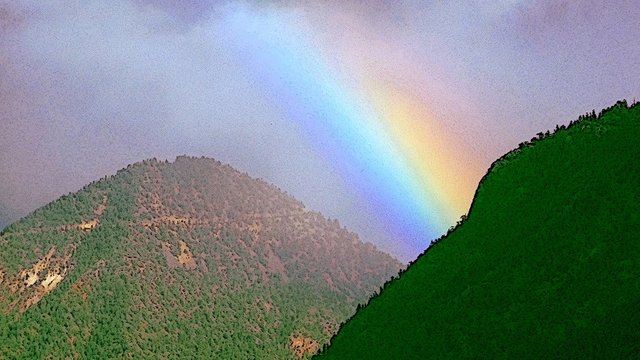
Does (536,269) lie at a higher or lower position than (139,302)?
lower

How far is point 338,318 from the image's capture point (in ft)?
616

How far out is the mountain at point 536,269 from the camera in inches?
1196

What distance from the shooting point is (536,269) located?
36.0 meters

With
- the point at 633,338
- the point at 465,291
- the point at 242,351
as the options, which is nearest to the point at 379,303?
the point at 465,291

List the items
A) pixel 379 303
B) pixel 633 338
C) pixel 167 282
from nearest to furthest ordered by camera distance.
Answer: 1. pixel 633 338
2. pixel 379 303
3. pixel 167 282

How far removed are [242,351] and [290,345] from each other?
12413 millimetres

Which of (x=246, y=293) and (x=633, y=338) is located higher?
(x=246, y=293)

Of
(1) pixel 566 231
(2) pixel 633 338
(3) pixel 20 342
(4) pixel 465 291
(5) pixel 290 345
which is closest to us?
(2) pixel 633 338

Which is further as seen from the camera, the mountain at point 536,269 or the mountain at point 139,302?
the mountain at point 139,302

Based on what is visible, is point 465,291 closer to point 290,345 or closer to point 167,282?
point 290,345

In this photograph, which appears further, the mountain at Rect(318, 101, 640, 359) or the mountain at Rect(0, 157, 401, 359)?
the mountain at Rect(0, 157, 401, 359)

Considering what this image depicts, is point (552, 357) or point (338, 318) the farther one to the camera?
point (338, 318)

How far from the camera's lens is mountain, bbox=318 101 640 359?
99.7ft

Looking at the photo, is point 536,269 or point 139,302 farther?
point 139,302
